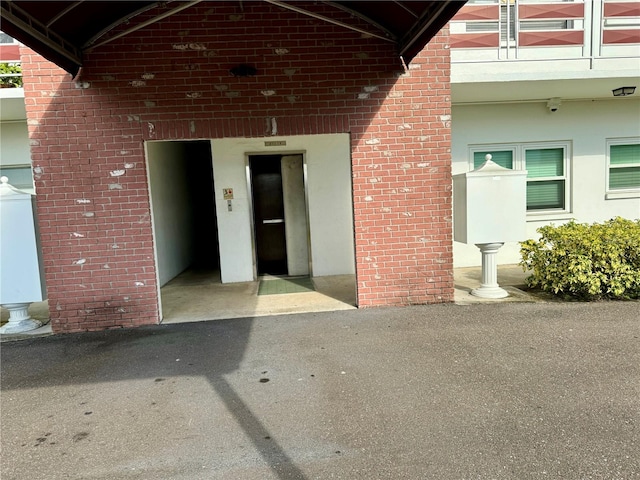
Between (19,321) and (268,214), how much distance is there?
4275 millimetres

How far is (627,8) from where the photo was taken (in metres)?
7.23

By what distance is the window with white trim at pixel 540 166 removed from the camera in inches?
318

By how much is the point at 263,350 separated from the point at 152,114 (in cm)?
313

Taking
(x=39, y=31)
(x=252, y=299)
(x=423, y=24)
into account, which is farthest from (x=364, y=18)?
(x=252, y=299)

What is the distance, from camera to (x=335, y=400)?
10.8ft

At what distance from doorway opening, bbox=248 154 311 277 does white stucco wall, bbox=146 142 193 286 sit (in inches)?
69.2

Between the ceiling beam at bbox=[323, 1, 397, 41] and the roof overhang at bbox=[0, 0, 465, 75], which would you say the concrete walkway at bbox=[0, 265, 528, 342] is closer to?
the roof overhang at bbox=[0, 0, 465, 75]

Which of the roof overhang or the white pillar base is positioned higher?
the roof overhang

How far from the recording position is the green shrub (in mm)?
5484

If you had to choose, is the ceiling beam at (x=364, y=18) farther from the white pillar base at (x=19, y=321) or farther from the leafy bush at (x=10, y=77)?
the white pillar base at (x=19, y=321)

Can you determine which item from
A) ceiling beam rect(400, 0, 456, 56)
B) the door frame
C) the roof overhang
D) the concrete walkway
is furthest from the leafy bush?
ceiling beam rect(400, 0, 456, 56)

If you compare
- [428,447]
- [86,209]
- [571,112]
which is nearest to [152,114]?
[86,209]

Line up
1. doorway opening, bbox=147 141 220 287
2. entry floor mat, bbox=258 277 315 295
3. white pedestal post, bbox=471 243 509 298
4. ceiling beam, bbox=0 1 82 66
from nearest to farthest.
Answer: ceiling beam, bbox=0 1 82 66, white pedestal post, bbox=471 243 509 298, entry floor mat, bbox=258 277 315 295, doorway opening, bbox=147 141 220 287

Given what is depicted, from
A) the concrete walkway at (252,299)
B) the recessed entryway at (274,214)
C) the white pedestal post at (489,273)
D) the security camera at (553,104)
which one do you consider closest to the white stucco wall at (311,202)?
the recessed entryway at (274,214)
